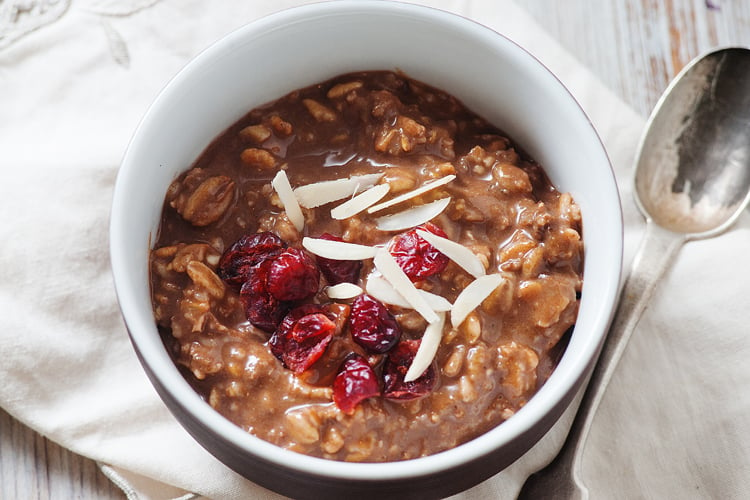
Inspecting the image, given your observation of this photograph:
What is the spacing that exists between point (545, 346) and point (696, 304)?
2.64 feet

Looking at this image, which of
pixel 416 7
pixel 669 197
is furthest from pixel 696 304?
pixel 416 7

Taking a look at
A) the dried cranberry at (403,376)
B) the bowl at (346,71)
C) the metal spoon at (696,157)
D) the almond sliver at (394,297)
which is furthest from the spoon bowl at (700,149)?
the dried cranberry at (403,376)

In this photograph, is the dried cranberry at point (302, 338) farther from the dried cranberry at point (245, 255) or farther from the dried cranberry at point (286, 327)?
the dried cranberry at point (245, 255)

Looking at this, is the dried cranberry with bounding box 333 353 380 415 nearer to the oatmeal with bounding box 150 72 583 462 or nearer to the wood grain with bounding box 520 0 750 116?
the oatmeal with bounding box 150 72 583 462

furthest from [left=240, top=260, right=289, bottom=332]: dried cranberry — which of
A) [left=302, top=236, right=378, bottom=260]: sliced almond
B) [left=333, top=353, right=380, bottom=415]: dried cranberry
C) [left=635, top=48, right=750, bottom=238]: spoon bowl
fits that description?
[left=635, top=48, right=750, bottom=238]: spoon bowl

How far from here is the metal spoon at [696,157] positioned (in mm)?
2896

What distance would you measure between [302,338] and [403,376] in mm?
252

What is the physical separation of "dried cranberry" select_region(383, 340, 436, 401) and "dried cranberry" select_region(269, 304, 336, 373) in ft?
0.52

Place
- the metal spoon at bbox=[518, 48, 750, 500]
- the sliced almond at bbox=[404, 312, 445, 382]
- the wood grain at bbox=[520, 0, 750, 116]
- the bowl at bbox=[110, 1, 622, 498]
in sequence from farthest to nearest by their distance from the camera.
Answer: the wood grain at bbox=[520, 0, 750, 116] < the metal spoon at bbox=[518, 48, 750, 500] < the sliced almond at bbox=[404, 312, 445, 382] < the bowl at bbox=[110, 1, 622, 498]

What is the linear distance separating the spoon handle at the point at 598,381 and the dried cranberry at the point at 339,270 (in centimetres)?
80

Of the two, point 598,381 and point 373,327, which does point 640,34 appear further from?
point 373,327

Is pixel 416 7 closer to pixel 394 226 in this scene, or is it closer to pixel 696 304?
pixel 394 226

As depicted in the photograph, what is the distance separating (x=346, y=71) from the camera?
257cm

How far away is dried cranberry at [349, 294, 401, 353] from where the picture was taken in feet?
7.11
